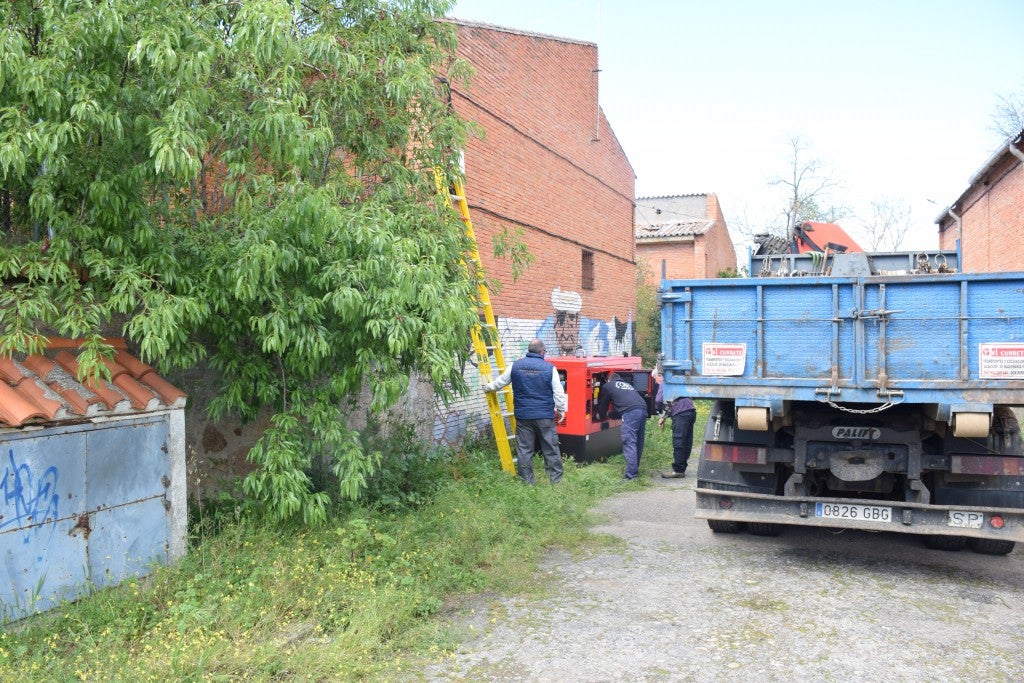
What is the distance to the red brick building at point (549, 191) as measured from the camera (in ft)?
38.3

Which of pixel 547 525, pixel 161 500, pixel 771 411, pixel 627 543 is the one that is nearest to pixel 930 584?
pixel 771 411

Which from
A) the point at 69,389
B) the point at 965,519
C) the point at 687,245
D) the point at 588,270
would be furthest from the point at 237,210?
the point at 687,245

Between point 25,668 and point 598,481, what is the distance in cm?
649

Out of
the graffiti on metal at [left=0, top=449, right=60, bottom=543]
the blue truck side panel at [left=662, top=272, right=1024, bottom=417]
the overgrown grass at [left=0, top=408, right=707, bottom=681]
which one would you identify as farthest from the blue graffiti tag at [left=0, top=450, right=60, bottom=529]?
the blue truck side panel at [left=662, top=272, right=1024, bottom=417]

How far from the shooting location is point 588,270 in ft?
53.0

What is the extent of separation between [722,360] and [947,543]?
104 inches

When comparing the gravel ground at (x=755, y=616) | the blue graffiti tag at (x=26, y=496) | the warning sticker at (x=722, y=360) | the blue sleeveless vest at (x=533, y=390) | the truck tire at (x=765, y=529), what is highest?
the warning sticker at (x=722, y=360)

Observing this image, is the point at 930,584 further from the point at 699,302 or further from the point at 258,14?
the point at 258,14

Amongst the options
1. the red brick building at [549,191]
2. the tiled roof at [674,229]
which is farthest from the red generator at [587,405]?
the tiled roof at [674,229]

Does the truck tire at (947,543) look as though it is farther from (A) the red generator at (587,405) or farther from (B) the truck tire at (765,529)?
(A) the red generator at (587,405)

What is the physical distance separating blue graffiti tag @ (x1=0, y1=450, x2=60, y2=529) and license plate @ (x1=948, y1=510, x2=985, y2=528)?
6.05 meters

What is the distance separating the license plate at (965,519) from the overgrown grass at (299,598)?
2.86 m

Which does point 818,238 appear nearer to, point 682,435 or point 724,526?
point 682,435

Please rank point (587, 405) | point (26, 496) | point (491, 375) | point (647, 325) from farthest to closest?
point (647, 325)
point (587, 405)
point (491, 375)
point (26, 496)
